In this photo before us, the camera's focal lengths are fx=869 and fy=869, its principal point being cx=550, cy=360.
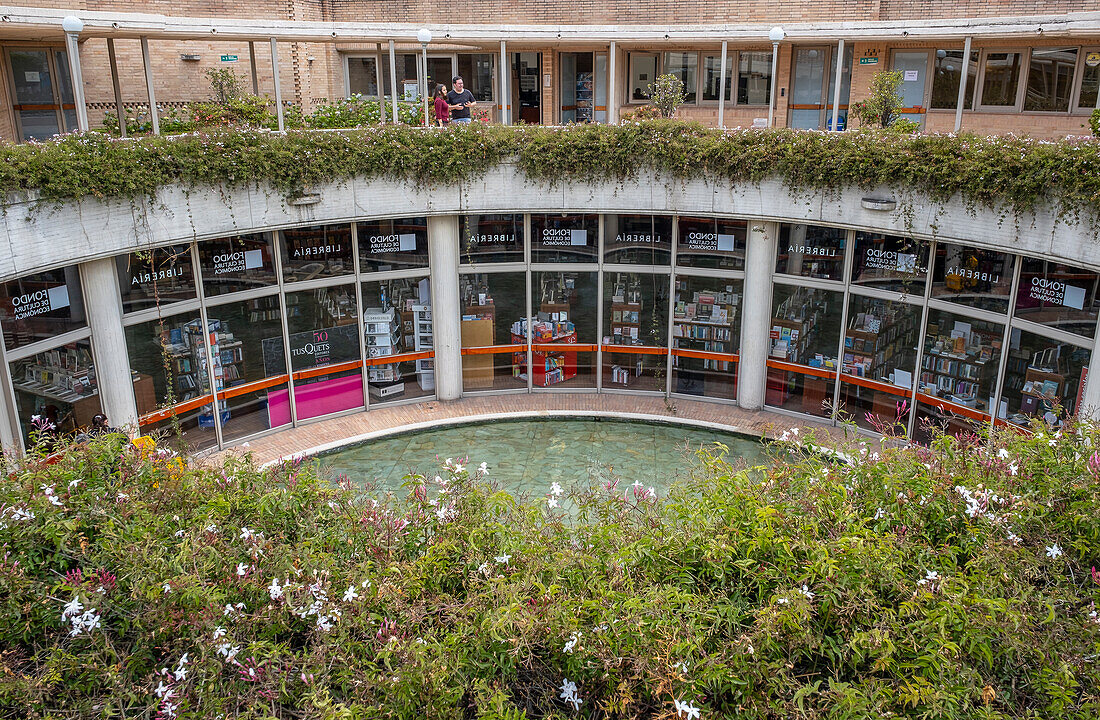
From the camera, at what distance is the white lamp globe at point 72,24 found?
10.1m

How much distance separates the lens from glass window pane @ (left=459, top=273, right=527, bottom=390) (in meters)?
14.6

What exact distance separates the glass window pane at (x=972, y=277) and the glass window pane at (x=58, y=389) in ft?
37.3

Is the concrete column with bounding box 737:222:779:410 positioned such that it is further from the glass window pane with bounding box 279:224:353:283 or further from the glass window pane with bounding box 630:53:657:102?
the glass window pane with bounding box 279:224:353:283

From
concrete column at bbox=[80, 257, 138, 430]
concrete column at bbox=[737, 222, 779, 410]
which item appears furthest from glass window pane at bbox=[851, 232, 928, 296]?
concrete column at bbox=[80, 257, 138, 430]

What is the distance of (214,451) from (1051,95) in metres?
14.3

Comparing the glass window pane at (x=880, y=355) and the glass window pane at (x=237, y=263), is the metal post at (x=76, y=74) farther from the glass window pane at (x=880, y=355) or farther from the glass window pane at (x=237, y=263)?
the glass window pane at (x=880, y=355)

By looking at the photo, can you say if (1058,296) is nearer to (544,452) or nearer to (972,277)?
(972,277)

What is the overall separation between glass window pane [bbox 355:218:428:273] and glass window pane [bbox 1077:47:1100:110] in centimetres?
1059

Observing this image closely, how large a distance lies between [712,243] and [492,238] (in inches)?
141

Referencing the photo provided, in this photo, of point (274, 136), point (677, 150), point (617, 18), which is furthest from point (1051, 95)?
point (274, 136)

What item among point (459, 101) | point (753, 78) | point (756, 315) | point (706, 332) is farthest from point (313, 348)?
point (753, 78)

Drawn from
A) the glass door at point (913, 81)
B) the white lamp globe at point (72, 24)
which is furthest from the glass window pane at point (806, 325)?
the white lamp globe at point (72, 24)

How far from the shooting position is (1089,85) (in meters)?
13.7

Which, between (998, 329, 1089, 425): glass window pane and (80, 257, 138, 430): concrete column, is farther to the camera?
(80, 257, 138, 430): concrete column
